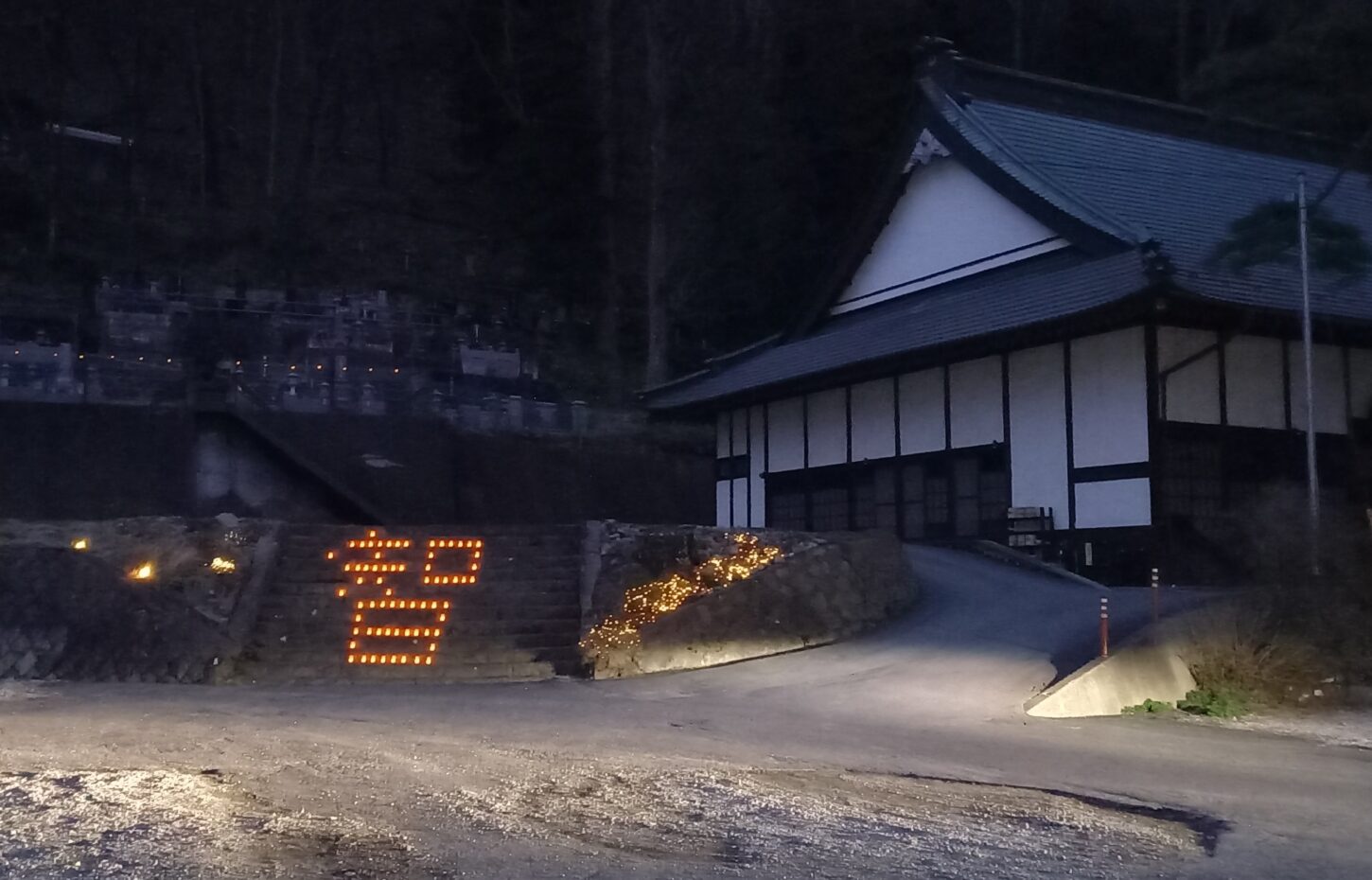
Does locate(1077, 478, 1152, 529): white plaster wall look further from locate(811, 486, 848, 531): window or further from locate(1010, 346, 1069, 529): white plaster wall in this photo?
locate(811, 486, 848, 531): window

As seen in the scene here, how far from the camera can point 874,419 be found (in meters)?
26.4

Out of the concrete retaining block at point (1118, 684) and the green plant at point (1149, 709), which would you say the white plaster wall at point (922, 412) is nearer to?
A: the concrete retaining block at point (1118, 684)

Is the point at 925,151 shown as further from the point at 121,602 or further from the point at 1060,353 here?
the point at 121,602

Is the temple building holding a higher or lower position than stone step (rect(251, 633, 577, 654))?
higher

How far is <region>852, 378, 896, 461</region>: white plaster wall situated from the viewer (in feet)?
85.1

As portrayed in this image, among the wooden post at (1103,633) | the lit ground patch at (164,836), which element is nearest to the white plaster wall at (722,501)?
the wooden post at (1103,633)

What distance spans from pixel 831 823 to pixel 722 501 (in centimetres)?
2292

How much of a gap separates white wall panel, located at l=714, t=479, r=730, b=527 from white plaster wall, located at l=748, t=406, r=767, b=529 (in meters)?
1.10

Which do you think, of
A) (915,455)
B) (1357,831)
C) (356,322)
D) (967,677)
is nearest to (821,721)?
(967,677)

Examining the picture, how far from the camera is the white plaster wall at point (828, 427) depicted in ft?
89.4

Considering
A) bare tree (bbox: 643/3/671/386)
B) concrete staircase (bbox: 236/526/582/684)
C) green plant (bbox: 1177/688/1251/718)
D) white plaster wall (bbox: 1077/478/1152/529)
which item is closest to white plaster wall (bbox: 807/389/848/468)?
white plaster wall (bbox: 1077/478/1152/529)

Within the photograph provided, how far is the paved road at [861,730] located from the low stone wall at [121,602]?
2.91ft

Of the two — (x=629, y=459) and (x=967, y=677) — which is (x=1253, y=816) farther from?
(x=629, y=459)

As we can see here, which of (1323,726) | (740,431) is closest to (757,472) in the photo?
(740,431)
